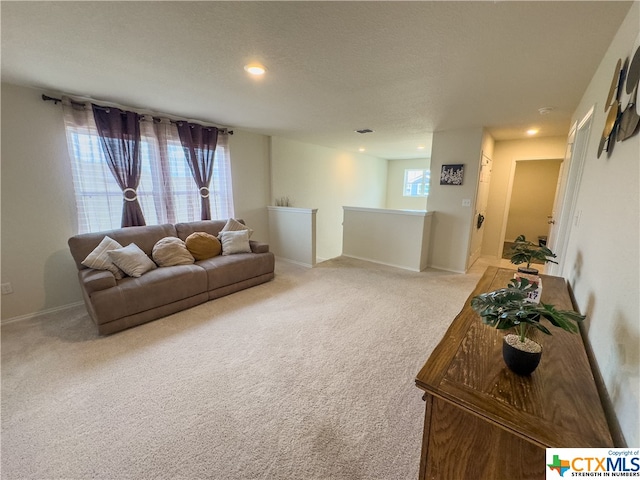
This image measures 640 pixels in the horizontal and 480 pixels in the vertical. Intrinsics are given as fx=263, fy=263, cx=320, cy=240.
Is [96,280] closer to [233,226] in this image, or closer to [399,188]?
[233,226]

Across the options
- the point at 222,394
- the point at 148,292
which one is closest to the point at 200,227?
the point at 148,292

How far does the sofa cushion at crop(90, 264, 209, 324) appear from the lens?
2.35 metres

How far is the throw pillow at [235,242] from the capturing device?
11.9 feet

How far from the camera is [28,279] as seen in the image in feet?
8.89

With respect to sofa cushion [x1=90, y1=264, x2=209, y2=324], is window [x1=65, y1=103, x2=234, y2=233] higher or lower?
higher

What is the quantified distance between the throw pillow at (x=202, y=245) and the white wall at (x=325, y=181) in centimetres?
183

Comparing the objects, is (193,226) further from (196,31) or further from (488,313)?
(488,313)

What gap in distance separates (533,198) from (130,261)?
777 centimetres

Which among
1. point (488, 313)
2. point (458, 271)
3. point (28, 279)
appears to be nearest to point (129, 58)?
point (28, 279)

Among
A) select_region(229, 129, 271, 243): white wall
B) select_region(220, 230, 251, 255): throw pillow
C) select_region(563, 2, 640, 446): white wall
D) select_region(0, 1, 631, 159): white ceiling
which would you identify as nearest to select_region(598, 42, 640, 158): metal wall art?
select_region(563, 2, 640, 446): white wall

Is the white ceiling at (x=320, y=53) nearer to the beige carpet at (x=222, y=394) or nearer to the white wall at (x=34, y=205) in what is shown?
the white wall at (x=34, y=205)

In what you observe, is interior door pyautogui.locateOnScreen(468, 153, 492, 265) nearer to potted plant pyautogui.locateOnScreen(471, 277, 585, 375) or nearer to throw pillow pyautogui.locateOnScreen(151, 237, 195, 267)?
potted plant pyautogui.locateOnScreen(471, 277, 585, 375)

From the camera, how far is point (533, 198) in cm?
609

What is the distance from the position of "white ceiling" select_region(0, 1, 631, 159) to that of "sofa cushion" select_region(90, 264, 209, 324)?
72.8 inches
